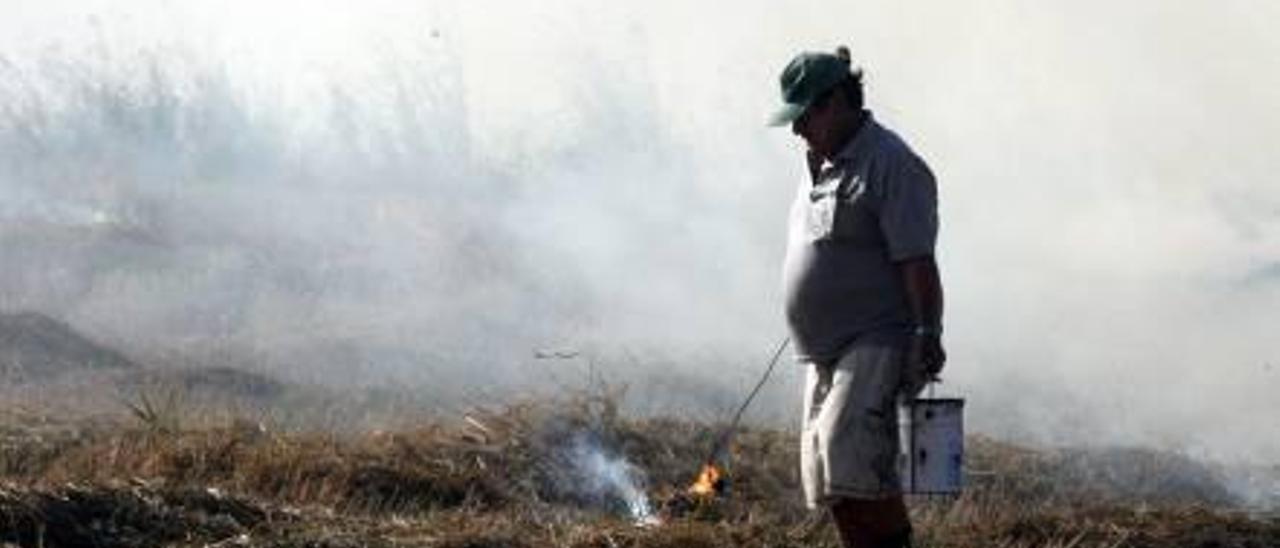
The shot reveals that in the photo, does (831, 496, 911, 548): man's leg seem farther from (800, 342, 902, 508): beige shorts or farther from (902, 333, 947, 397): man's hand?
(902, 333, 947, 397): man's hand

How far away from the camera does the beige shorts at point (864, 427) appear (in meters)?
5.43

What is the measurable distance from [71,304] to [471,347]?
24.3 feet

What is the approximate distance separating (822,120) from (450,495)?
353 centimetres

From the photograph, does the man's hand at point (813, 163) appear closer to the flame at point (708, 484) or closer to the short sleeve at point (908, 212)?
the short sleeve at point (908, 212)

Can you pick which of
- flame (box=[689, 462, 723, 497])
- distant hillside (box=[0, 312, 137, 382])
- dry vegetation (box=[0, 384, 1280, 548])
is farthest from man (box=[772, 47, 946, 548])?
distant hillside (box=[0, 312, 137, 382])

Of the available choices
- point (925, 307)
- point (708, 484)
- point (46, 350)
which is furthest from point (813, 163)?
point (46, 350)

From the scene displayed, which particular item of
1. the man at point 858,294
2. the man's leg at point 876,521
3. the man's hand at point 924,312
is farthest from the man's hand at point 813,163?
the man's leg at point 876,521

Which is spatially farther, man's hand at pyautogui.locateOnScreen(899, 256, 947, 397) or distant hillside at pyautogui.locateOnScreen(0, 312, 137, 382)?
distant hillside at pyautogui.locateOnScreen(0, 312, 137, 382)

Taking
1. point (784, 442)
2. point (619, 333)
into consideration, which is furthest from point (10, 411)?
point (619, 333)

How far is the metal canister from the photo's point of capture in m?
5.51

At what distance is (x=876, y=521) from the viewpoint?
549cm

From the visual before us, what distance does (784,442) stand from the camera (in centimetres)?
1080

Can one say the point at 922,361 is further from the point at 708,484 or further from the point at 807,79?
the point at 708,484

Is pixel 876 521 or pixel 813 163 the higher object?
pixel 813 163
